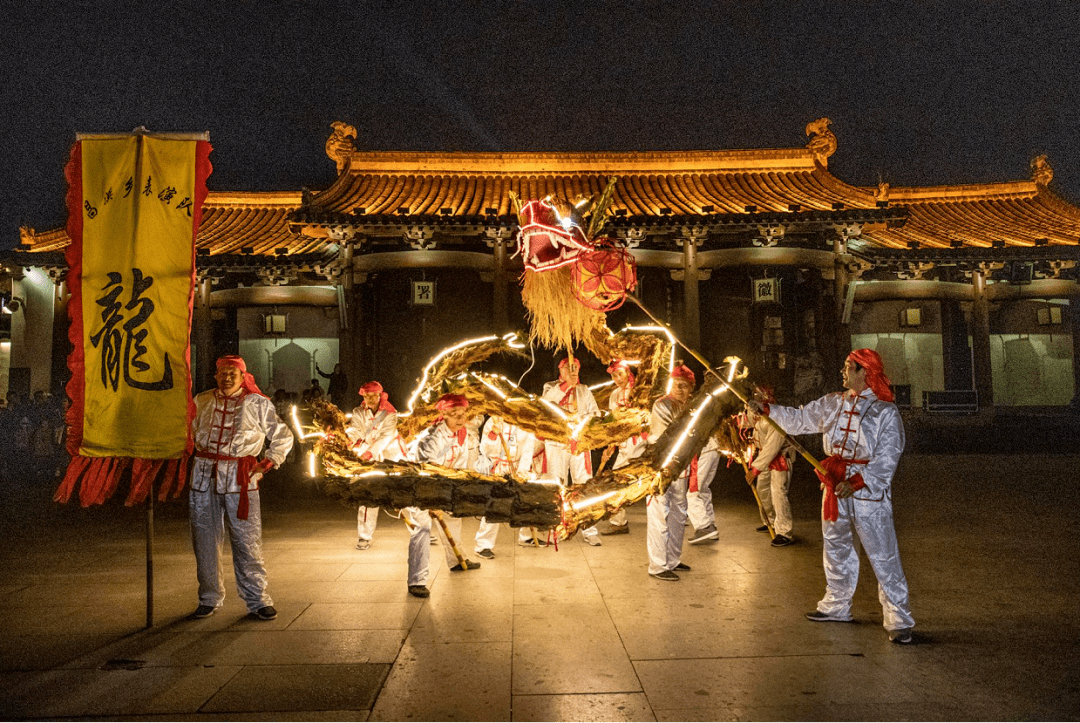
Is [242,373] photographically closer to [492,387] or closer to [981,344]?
[492,387]

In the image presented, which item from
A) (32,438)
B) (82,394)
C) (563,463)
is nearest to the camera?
(82,394)

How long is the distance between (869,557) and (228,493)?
4.38 meters

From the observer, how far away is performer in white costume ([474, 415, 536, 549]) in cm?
646

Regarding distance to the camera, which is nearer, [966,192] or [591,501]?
[591,501]

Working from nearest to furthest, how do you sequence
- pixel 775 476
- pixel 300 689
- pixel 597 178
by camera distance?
pixel 300 689
pixel 775 476
pixel 597 178


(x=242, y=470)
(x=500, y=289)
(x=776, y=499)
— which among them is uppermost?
(x=500, y=289)

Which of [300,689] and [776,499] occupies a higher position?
[776,499]

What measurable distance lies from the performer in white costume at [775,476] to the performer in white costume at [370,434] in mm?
3625

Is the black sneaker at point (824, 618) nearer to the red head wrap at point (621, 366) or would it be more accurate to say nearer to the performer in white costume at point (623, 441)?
the performer in white costume at point (623, 441)

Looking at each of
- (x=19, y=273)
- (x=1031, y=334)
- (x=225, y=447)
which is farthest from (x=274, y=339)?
(x=1031, y=334)

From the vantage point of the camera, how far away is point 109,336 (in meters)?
4.29

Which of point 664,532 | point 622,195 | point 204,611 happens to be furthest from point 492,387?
point 622,195

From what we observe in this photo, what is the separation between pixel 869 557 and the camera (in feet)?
13.4

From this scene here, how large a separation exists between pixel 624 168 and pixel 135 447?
12.0m
